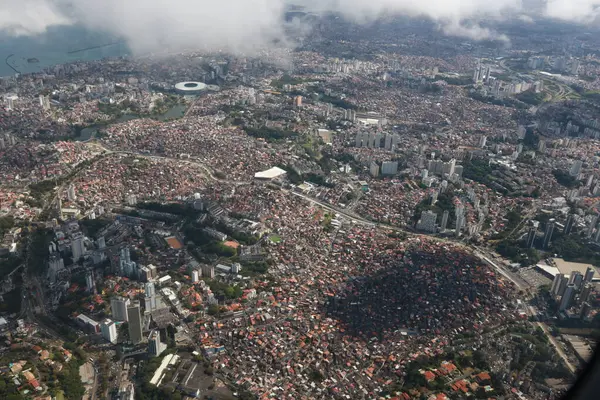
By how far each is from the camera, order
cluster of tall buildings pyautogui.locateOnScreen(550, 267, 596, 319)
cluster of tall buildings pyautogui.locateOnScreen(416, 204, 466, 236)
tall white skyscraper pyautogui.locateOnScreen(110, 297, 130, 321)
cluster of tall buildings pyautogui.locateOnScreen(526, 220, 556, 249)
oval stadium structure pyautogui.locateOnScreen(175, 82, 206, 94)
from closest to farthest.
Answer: tall white skyscraper pyautogui.locateOnScreen(110, 297, 130, 321)
cluster of tall buildings pyautogui.locateOnScreen(550, 267, 596, 319)
cluster of tall buildings pyautogui.locateOnScreen(526, 220, 556, 249)
cluster of tall buildings pyautogui.locateOnScreen(416, 204, 466, 236)
oval stadium structure pyautogui.locateOnScreen(175, 82, 206, 94)

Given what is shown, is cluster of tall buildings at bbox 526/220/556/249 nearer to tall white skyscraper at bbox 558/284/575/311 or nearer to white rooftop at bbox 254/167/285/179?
tall white skyscraper at bbox 558/284/575/311

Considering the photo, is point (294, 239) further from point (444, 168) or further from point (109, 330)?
point (444, 168)

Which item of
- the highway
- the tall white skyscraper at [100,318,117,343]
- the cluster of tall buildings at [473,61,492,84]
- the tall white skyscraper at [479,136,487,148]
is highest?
the cluster of tall buildings at [473,61,492,84]

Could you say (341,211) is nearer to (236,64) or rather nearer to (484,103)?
(484,103)

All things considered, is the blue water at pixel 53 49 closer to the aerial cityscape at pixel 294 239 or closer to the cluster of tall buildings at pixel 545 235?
the aerial cityscape at pixel 294 239

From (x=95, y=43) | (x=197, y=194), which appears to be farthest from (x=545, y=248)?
(x=95, y=43)

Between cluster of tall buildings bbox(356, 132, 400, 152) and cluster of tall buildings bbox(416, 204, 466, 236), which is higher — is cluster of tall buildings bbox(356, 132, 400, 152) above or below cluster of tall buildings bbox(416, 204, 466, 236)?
above

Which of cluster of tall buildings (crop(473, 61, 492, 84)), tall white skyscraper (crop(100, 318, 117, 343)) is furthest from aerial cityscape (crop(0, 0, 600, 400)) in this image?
cluster of tall buildings (crop(473, 61, 492, 84))
